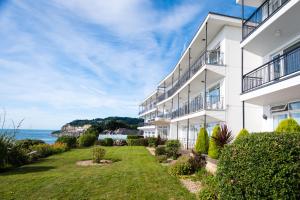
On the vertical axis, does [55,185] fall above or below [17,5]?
below

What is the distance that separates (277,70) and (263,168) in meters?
9.56

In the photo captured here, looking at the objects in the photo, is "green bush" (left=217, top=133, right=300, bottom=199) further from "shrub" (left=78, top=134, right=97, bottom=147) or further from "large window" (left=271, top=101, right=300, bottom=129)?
"shrub" (left=78, top=134, right=97, bottom=147)

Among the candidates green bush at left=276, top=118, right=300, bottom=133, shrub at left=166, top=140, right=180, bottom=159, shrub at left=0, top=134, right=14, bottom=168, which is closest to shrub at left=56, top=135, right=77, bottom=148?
shrub at left=0, top=134, right=14, bottom=168

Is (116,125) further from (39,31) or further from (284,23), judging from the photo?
(284,23)

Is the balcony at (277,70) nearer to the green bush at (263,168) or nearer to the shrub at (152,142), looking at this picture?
the green bush at (263,168)

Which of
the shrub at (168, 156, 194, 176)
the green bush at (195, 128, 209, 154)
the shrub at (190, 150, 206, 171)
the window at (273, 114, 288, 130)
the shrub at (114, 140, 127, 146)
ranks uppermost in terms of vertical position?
the window at (273, 114, 288, 130)

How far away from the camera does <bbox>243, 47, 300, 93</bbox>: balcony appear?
402 inches

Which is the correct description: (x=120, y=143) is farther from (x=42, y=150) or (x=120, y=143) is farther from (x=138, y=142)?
(x=42, y=150)

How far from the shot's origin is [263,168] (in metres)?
5.50

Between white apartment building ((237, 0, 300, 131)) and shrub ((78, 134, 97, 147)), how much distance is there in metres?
26.7

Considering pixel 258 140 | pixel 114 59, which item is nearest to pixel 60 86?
pixel 114 59

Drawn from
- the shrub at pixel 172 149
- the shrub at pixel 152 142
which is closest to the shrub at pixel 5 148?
the shrub at pixel 172 149

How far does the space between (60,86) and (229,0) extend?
17.8 meters

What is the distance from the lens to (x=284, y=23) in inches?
423
